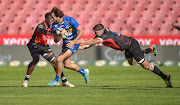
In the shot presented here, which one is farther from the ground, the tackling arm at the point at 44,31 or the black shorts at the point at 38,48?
the tackling arm at the point at 44,31

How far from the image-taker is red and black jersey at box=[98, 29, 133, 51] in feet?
32.4

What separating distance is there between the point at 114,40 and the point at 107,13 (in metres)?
11.8

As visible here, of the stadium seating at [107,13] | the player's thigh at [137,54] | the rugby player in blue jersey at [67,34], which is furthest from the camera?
the stadium seating at [107,13]

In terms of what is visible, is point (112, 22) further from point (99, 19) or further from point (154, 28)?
point (154, 28)

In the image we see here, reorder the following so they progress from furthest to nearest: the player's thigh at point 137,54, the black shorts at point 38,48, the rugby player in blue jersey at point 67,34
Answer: the black shorts at point 38,48, the player's thigh at point 137,54, the rugby player in blue jersey at point 67,34

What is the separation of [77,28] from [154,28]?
449 inches

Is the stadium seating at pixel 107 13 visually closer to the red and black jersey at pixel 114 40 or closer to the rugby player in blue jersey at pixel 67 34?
the rugby player in blue jersey at pixel 67 34

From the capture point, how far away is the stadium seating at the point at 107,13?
21094mm

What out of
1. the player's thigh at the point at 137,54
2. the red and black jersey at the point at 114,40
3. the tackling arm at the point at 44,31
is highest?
the tackling arm at the point at 44,31

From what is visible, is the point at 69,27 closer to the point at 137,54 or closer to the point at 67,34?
the point at 67,34

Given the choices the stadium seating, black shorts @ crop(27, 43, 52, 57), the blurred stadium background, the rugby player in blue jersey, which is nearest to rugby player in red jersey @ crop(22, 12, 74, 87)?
black shorts @ crop(27, 43, 52, 57)

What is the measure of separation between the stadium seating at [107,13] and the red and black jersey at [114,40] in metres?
10.6

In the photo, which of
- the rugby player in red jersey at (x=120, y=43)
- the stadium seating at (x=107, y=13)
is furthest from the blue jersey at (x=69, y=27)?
the stadium seating at (x=107, y=13)

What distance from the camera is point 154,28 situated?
20.9 metres
